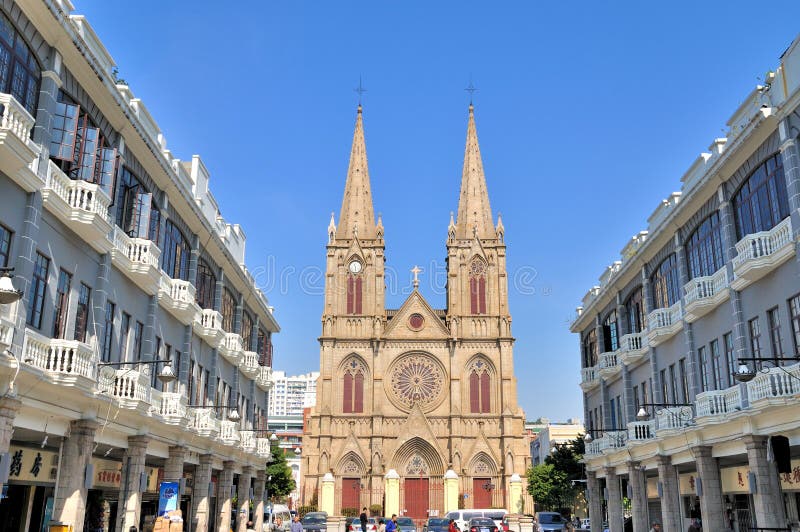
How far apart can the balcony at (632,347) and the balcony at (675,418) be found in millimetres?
4075

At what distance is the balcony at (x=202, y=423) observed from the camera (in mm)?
27781

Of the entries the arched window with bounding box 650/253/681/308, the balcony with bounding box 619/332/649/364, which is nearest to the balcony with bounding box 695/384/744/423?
the arched window with bounding box 650/253/681/308

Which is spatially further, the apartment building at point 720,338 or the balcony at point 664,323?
the balcony at point 664,323

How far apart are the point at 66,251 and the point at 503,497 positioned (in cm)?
5385

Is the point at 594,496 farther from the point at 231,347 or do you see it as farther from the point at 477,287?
the point at 477,287

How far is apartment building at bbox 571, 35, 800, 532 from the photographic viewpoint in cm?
2006

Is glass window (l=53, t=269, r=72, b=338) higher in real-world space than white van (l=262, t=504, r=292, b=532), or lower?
higher

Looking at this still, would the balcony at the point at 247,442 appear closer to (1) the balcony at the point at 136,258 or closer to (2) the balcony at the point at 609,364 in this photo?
(1) the balcony at the point at 136,258

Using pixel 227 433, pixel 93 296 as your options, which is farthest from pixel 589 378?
pixel 93 296

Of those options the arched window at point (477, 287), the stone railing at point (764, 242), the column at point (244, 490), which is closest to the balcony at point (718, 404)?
the stone railing at point (764, 242)

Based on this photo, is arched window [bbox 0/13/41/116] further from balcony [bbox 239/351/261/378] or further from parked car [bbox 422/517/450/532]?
parked car [bbox 422/517/450/532]

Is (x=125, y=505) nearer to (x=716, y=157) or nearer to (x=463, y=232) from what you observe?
(x=716, y=157)

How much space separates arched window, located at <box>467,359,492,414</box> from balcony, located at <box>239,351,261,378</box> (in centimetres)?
3377

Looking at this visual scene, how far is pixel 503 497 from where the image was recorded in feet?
215
